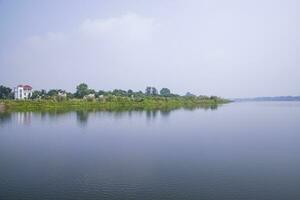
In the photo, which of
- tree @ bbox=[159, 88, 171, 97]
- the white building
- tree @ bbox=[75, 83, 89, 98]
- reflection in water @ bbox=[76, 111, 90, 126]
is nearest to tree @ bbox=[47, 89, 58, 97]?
tree @ bbox=[75, 83, 89, 98]

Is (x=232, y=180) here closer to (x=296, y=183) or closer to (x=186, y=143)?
(x=296, y=183)

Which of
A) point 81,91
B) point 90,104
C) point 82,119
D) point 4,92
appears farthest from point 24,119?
point 4,92

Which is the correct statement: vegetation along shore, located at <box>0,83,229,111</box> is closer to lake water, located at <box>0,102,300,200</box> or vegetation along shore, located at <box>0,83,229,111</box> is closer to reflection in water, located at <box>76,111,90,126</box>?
reflection in water, located at <box>76,111,90,126</box>

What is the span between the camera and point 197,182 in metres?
10.8

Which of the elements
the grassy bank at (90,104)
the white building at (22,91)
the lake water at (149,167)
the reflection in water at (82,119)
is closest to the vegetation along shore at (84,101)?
the grassy bank at (90,104)

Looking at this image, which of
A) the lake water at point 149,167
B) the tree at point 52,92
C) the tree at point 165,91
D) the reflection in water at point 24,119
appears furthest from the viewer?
the tree at point 165,91

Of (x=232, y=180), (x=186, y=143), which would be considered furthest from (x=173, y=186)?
(x=186, y=143)

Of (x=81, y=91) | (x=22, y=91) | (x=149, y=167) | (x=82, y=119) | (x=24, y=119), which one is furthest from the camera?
(x=22, y=91)

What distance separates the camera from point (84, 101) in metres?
60.8

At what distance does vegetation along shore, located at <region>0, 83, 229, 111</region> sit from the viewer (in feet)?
174

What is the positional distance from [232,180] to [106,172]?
4734mm

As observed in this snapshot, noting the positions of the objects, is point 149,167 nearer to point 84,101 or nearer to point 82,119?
point 82,119

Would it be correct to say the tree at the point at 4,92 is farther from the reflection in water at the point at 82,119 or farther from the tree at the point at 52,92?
the reflection in water at the point at 82,119

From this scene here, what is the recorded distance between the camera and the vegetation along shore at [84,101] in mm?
53156
